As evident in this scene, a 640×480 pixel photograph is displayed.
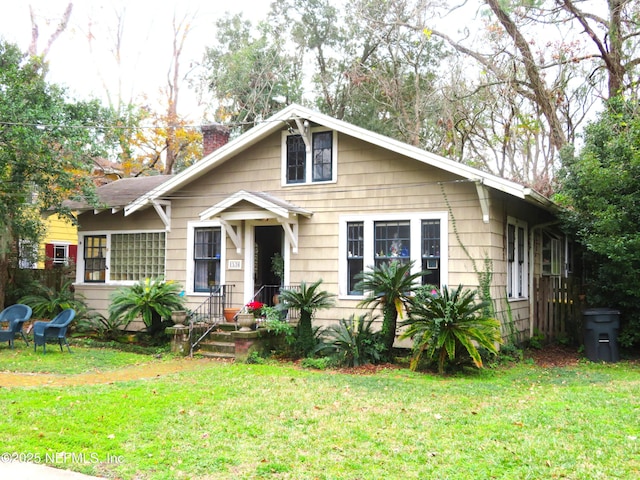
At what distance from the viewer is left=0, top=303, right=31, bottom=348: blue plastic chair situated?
11.8 metres

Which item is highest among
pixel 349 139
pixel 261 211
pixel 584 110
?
pixel 584 110

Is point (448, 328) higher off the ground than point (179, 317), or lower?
higher

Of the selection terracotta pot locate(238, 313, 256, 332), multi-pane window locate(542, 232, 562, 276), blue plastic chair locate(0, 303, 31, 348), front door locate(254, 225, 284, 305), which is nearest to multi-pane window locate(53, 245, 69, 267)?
blue plastic chair locate(0, 303, 31, 348)

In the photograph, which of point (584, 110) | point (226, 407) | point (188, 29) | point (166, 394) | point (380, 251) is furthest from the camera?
point (188, 29)

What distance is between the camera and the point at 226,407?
272 inches

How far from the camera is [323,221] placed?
12.5 metres

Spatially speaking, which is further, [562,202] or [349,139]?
[562,202]

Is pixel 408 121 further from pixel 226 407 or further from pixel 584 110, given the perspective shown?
pixel 226 407

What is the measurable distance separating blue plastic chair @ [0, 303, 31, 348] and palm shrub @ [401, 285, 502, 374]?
834cm

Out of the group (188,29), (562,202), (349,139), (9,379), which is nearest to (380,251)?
(349,139)

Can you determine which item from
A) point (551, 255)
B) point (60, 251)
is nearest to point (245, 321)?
point (551, 255)

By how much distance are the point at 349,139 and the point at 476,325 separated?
16.8 ft

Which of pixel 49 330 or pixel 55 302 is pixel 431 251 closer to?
pixel 49 330

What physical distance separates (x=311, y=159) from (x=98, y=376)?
6.42 metres
